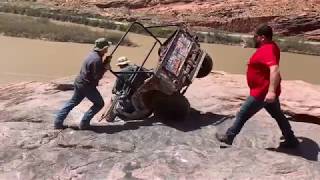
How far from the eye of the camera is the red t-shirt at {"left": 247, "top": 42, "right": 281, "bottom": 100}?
6586 millimetres

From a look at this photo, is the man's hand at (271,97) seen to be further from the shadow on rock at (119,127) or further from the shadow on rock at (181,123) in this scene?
the shadow on rock at (119,127)

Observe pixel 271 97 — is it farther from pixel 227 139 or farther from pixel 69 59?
pixel 69 59

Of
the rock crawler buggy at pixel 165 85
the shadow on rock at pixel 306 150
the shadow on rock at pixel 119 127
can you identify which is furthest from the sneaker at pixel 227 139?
the shadow on rock at pixel 119 127

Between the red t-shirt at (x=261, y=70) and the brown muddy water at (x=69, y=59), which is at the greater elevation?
the red t-shirt at (x=261, y=70)

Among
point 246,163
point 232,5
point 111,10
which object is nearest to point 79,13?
point 111,10

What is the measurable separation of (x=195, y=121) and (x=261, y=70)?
171 centimetres

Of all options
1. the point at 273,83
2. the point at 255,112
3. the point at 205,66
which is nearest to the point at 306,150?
the point at 255,112

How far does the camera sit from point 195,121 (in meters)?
8.16

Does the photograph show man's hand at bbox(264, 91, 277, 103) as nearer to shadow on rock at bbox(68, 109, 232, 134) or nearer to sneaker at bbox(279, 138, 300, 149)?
sneaker at bbox(279, 138, 300, 149)

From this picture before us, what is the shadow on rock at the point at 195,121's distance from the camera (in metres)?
7.88

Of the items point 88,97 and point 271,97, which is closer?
point 271,97

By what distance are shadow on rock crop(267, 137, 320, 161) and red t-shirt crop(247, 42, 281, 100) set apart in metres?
0.83

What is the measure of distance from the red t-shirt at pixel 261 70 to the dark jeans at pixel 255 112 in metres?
0.09

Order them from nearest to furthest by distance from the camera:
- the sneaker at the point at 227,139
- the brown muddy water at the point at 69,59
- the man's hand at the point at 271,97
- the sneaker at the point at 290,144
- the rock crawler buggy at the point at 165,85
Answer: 1. the man's hand at the point at 271,97
2. the sneaker at the point at 227,139
3. the sneaker at the point at 290,144
4. the rock crawler buggy at the point at 165,85
5. the brown muddy water at the point at 69,59
